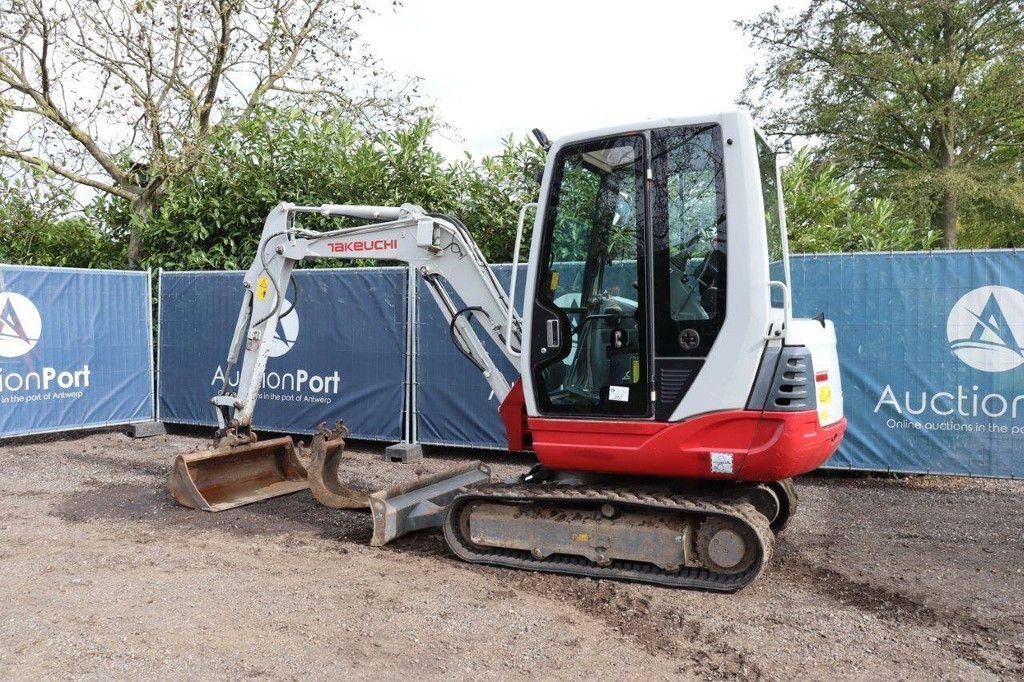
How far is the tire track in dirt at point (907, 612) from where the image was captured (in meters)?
3.95

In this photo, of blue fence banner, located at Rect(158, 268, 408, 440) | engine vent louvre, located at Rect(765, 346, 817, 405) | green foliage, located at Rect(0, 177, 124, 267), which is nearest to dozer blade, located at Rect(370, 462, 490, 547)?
engine vent louvre, located at Rect(765, 346, 817, 405)

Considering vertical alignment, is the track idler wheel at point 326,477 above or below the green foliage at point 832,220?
below

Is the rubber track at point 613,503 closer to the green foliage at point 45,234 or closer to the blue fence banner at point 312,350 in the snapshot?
the blue fence banner at point 312,350

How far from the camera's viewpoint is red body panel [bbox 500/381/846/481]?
4590mm

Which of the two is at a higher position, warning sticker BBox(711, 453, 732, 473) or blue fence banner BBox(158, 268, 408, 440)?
blue fence banner BBox(158, 268, 408, 440)

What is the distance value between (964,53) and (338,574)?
21.3 meters

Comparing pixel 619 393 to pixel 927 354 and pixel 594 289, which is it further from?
pixel 927 354

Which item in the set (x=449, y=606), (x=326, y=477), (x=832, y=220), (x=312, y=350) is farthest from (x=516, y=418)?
(x=832, y=220)

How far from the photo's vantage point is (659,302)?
4.73 m

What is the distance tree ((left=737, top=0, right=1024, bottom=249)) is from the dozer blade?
17004 millimetres

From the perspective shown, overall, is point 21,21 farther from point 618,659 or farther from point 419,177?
point 618,659

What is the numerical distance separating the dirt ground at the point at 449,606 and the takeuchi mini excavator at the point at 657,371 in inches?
12.3

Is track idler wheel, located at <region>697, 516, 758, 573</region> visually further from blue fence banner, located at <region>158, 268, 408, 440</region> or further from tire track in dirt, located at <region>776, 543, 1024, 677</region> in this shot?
blue fence banner, located at <region>158, 268, 408, 440</region>

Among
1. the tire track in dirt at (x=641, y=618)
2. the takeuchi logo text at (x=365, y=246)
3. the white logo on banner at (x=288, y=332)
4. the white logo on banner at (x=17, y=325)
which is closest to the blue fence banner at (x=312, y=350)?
the white logo on banner at (x=288, y=332)
